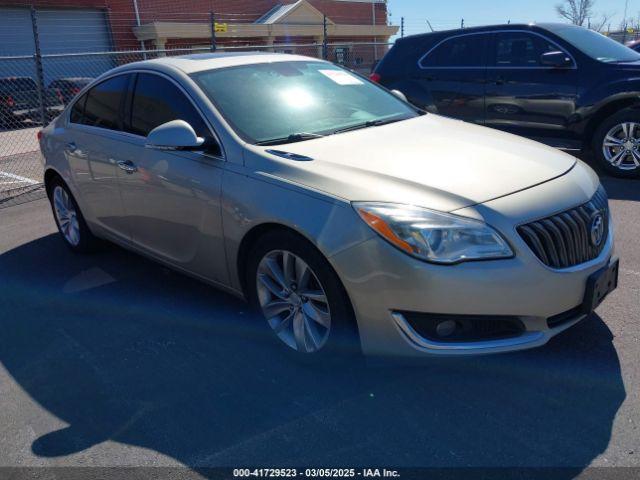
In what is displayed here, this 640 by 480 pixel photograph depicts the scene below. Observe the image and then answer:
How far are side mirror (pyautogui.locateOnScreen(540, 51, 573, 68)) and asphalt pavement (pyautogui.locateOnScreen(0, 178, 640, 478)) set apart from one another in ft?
11.8

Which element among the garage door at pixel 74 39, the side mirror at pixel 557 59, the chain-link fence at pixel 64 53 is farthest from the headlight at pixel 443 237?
the garage door at pixel 74 39

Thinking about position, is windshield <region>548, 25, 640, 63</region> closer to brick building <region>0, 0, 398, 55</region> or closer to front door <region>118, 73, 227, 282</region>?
front door <region>118, 73, 227, 282</region>

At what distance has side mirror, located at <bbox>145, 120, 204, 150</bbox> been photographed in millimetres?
3477

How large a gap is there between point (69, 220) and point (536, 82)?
211 inches

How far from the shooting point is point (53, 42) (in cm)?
2481

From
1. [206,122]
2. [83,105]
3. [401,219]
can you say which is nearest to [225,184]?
[206,122]

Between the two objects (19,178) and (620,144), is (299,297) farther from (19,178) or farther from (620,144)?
(19,178)

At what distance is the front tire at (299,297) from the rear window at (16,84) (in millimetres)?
15754

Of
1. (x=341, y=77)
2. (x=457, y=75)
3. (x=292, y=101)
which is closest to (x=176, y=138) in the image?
(x=292, y=101)

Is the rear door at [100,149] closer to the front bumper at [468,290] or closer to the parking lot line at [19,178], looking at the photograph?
the front bumper at [468,290]

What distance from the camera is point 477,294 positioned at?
8.78 ft

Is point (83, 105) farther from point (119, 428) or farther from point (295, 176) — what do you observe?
point (119, 428)

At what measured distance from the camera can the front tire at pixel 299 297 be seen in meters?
2.93

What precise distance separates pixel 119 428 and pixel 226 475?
0.66 meters
